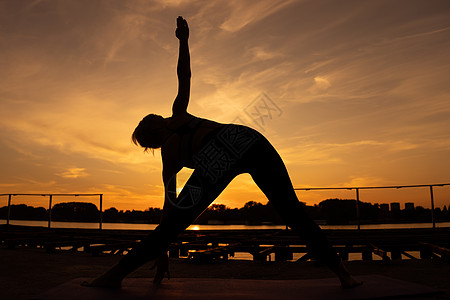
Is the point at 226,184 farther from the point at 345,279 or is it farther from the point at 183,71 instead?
the point at 345,279

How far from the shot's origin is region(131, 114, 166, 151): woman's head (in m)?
2.65

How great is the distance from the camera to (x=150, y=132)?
8.70ft

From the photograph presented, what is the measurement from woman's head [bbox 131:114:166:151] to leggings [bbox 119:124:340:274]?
36cm

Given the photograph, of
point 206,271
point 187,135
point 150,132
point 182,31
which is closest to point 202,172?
point 187,135

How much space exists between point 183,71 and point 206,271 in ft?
8.40

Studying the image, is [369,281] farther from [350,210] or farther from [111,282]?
[350,210]

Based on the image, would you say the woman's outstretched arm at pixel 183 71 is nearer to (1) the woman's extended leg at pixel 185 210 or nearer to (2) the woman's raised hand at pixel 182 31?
(2) the woman's raised hand at pixel 182 31

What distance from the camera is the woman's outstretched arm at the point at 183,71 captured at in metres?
2.74

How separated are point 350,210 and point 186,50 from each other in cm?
980

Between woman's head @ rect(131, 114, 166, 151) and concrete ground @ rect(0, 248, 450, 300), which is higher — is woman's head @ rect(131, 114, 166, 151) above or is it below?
above

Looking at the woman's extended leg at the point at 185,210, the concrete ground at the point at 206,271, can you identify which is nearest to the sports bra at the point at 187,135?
the woman's extended leg at the point at 185,210

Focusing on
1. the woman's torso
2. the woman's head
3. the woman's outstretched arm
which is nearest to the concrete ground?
the woman's head

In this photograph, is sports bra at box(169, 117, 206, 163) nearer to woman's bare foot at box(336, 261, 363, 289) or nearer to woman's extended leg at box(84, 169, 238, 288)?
woman's extended leg at box(84, 169, 238, 288)

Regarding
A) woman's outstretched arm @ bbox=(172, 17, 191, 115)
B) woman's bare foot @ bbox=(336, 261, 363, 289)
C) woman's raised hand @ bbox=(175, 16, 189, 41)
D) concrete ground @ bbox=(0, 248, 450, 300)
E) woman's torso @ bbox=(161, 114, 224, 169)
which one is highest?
woman's raised hand @ bbox=(175, 16, 189, 41)
